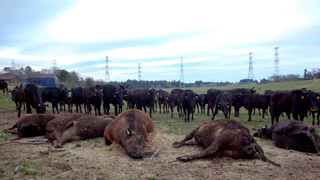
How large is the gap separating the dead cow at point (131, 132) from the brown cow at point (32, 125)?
3359mm

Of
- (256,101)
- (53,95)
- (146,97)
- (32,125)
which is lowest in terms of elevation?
(32,125)

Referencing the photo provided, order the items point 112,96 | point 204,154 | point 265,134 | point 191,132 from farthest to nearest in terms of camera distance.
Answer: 1. point 112,96
2. point 265,134
3. point 191,132
4. point 204,154

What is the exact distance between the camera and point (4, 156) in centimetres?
643

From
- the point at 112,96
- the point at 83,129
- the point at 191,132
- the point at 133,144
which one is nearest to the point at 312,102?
the point at 191,132

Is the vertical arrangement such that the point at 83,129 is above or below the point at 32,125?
below

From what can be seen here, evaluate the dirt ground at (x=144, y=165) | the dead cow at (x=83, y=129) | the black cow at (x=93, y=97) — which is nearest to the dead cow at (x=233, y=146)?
the dirt ground at (x=144, y=165)

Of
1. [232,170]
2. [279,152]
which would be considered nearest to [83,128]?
[232,170]

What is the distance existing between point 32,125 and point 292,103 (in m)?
12.3

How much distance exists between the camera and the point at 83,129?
8625mm

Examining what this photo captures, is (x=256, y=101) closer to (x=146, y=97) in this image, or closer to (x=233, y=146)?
(x=146, y=97)

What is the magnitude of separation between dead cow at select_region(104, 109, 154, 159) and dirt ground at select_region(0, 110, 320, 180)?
9.4 inches

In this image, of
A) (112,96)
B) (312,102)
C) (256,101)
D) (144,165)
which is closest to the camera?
(144,165)

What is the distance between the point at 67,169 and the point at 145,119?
3.67m

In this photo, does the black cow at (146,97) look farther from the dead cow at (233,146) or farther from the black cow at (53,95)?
the dead cow at (233,146)
